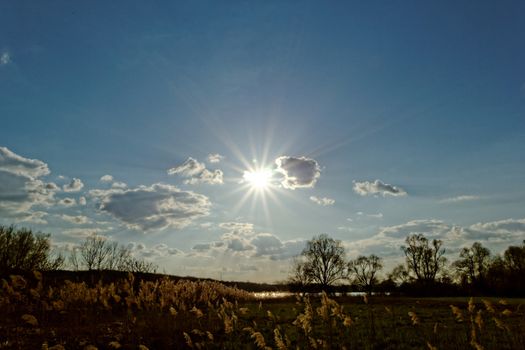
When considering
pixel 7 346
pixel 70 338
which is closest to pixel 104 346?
pixel 70 338

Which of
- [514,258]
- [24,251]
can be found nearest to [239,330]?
[24,251]

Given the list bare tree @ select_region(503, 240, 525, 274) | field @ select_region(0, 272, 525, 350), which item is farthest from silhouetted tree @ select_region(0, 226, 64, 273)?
bare tree @ select_region(503, 240, 525, 274)

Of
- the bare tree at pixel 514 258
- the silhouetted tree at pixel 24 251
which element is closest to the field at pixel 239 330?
the silhouetted tree at pixel 24 251

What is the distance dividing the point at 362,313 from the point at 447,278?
62060 millimetres

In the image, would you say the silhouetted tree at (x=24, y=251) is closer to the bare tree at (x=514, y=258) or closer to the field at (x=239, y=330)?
the field at (x=239, y=330)

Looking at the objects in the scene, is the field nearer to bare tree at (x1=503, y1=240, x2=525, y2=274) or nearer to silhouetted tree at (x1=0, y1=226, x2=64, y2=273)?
silhouetted tree at (x1=0, y1=226, x2=64, y2=273)

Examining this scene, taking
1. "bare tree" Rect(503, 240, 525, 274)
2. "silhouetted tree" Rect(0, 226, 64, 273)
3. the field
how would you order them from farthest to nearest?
"bare tree" Rect(503, 240, 525, 274) < "silhouetted tree" Rect(0, 226, 64, 273) < the field

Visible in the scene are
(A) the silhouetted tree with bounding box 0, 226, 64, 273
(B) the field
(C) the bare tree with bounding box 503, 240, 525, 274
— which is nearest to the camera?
(B) the field

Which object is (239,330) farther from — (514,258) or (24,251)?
(514,258)

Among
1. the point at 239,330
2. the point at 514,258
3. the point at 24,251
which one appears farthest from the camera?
the point at 514,258

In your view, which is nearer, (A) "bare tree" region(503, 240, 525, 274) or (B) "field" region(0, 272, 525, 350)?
(B) "field" region(0, 272, 525, 350)

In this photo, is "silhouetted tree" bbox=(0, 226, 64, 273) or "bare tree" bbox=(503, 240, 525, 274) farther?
"bare tree" bbox=(503, 240, 525, 274)

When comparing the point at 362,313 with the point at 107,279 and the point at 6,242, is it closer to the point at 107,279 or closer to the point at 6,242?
the point at 107,279

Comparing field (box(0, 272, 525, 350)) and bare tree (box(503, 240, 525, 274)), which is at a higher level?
bare tree (box(503, 240, 525, 274))
